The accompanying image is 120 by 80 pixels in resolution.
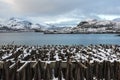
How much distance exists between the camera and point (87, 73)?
1444 centimetres

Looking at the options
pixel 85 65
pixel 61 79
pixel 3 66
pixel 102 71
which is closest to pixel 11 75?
pixel 3 66

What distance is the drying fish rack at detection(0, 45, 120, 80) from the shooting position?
14.1 meters

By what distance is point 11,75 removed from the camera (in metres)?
14.2

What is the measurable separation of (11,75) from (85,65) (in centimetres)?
371

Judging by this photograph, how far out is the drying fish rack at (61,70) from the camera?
1413cm

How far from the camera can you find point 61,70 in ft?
49.3

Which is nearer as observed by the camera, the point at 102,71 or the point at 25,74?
the point at 25,74

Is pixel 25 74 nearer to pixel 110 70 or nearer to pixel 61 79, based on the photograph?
pixel 61 79

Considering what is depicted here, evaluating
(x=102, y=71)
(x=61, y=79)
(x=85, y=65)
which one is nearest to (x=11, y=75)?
(x=61, y=79)

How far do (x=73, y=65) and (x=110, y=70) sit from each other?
6.69 feet

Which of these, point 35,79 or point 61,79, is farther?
point 61,79

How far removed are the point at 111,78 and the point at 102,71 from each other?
2.02 ft

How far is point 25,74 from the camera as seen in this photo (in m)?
14.2

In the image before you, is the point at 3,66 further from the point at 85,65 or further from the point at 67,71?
the point at 85,65
